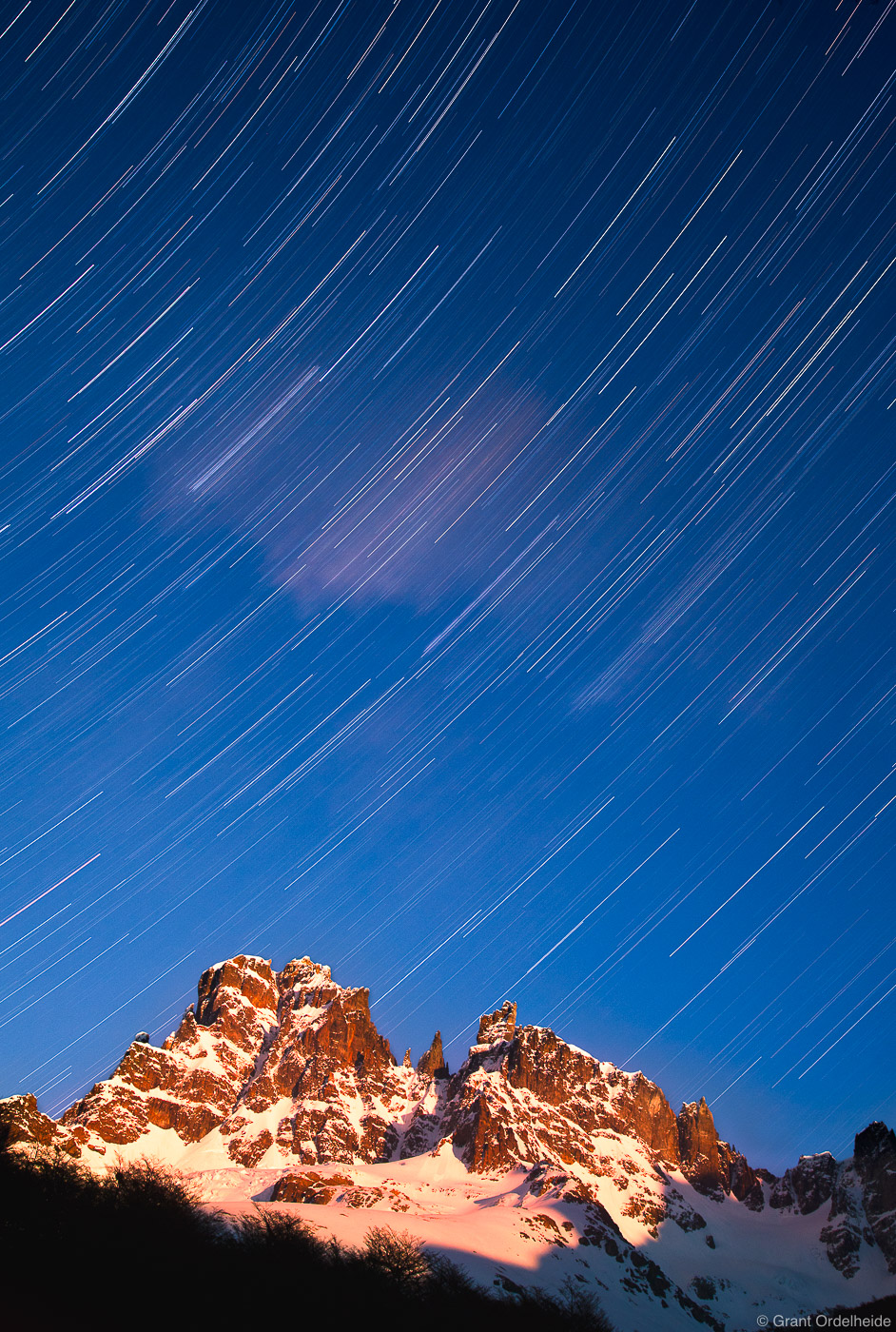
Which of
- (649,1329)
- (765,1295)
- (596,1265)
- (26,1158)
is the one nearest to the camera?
(26,1158)

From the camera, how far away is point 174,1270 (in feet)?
127

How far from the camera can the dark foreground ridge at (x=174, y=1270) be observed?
35812 millimetres

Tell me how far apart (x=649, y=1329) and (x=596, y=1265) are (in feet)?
37.0

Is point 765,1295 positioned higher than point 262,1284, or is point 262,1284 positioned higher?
point 262,1284

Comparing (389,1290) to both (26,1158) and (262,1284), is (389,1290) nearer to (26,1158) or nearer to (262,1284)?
(262,1284)

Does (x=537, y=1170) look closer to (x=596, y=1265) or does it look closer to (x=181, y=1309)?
(x=596, y=1265)

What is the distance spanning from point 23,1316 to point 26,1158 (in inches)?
1015

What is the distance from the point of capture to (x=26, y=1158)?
52656 mm

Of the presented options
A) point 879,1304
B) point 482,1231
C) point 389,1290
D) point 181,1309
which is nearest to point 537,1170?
point 482,1231

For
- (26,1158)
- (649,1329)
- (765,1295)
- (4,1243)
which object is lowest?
(765,1295)

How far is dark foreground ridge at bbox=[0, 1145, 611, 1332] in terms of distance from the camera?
1410 inches

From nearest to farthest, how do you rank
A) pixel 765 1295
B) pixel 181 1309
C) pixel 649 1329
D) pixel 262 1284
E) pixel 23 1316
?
pixel 23 1316
pixel 181 1309
pixel 262 1284
pixel 649 1329
pixel 765 1295

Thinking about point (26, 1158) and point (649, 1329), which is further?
point (649, 1329)

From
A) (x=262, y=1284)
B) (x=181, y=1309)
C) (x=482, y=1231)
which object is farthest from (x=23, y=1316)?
(x=482, y=1231)
